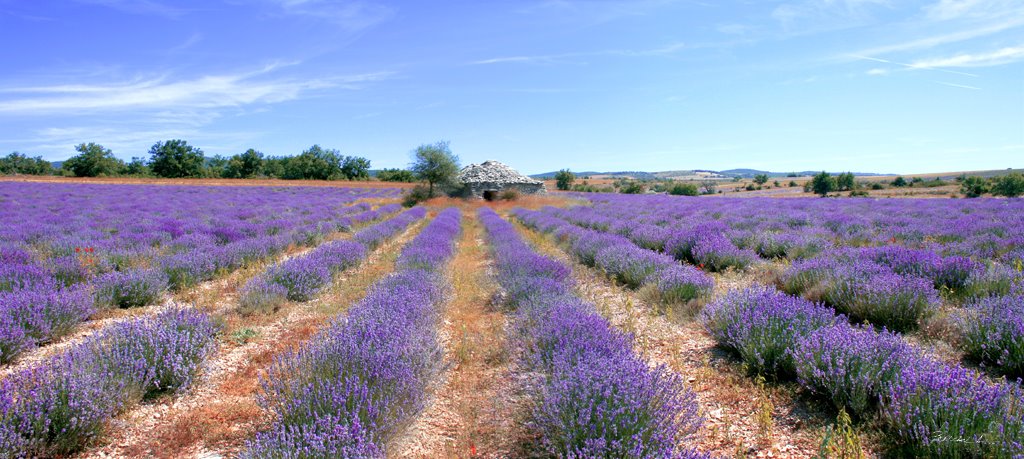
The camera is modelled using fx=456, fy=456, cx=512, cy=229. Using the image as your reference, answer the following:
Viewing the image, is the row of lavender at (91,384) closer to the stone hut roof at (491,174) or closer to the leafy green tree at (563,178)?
the stone hut roof at (491,174)

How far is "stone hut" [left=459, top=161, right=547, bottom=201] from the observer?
98.5ft

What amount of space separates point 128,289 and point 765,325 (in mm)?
6291

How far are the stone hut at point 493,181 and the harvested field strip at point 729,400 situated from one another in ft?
84.4

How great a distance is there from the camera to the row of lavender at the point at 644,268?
16.7 feet

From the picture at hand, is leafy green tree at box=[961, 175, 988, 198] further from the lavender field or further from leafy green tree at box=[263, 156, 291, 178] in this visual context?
leafy green tree at box=[263, 156, 291, 178]

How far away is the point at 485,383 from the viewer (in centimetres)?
342

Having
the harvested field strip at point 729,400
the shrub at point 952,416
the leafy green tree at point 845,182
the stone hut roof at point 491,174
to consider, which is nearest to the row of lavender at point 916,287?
the shrub at point 952,416

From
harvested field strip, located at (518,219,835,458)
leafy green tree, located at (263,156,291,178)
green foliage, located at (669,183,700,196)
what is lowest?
harvested field strip, located at (518,219,835,458)

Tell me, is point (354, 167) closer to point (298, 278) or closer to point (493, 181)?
point (493, 181)

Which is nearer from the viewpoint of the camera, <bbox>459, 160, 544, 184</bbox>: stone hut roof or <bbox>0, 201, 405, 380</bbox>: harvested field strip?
<bbox>0, 201, 405, 380</bbox>: harvested field strip

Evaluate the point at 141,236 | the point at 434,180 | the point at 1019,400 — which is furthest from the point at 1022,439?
the point at 434,180

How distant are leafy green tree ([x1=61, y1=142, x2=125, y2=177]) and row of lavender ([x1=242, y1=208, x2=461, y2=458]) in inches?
2382

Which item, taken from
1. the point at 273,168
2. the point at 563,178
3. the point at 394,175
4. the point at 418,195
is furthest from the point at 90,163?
the point at 563,178

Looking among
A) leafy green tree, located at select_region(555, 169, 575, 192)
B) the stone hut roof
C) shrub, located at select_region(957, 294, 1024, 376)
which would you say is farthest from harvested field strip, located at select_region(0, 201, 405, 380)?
leafy green tree, located at select_region(555, 169, 575, 192)
